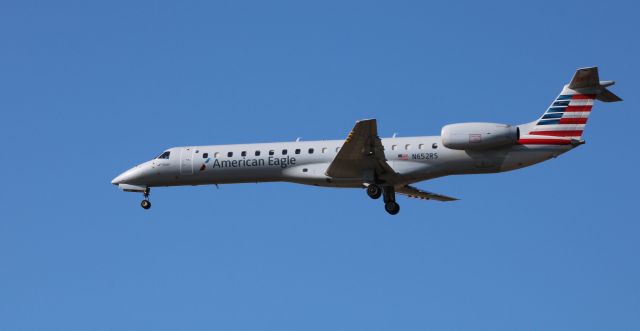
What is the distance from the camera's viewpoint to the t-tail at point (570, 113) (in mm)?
36000

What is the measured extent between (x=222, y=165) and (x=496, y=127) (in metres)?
9.96

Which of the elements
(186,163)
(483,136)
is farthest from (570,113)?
(186,163)

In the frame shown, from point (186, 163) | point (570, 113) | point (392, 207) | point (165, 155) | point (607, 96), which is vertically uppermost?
point (607, 96)

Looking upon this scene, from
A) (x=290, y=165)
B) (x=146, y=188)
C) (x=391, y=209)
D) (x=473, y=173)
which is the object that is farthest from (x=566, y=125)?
(x=146, y=188)

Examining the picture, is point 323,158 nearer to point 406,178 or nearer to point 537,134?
point 406,178

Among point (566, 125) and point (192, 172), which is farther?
point (192, 172)

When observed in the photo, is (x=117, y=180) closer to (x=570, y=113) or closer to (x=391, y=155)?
(x=391, y=155)

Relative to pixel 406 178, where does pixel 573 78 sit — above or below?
above

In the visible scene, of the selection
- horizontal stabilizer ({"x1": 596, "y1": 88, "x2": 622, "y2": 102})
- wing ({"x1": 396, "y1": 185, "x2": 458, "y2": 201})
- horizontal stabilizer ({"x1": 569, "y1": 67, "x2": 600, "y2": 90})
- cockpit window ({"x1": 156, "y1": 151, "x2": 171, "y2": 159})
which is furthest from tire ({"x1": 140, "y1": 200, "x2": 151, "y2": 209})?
horizontal stabilizer ({"x1": 596, "y1": 88, "x2": 622, "y2": 102})

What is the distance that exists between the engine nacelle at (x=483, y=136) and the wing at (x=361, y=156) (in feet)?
7.99

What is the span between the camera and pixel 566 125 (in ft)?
119

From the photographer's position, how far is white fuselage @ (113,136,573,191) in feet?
120

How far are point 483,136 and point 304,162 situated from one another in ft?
21.2

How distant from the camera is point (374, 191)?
3753cm
